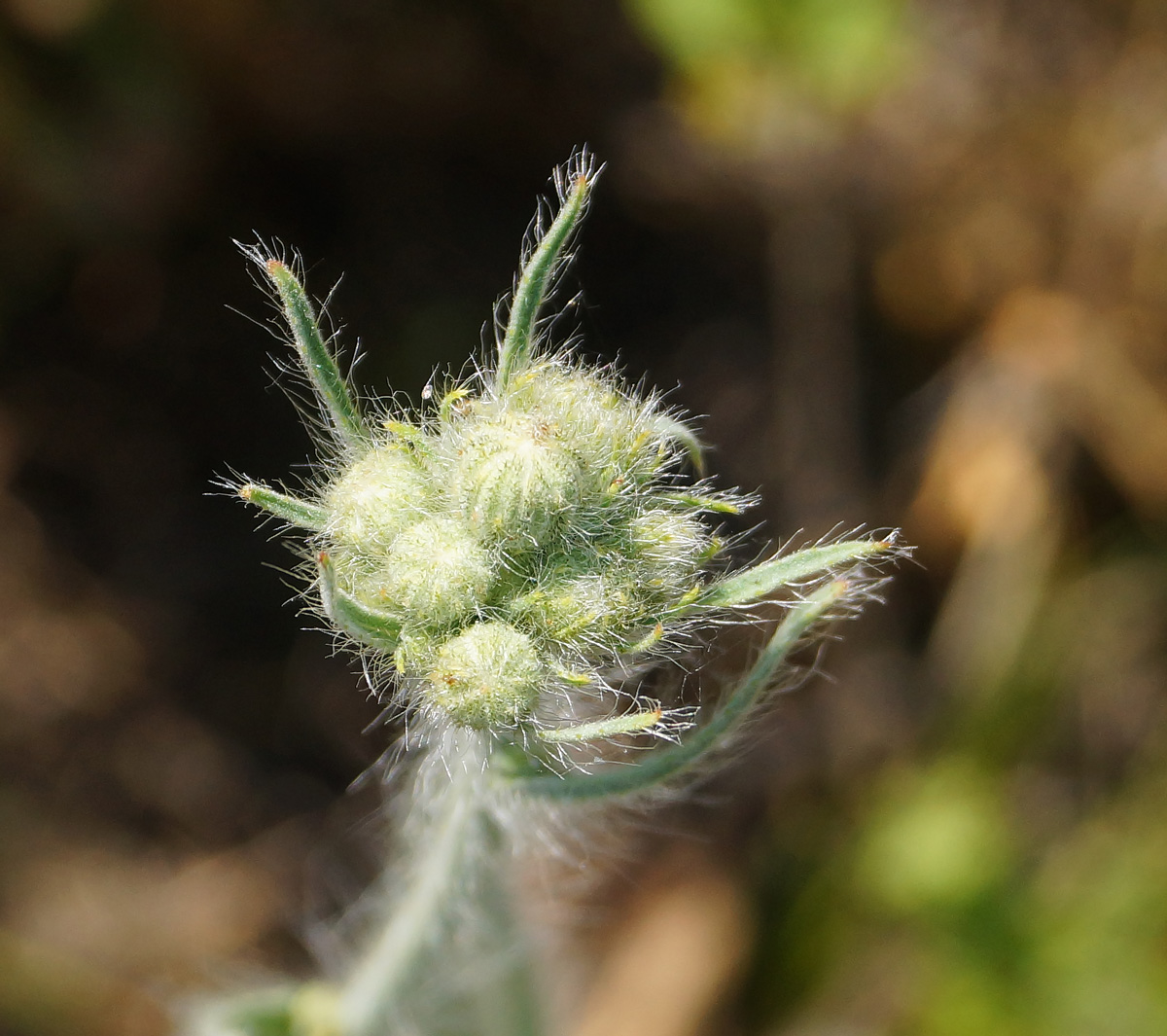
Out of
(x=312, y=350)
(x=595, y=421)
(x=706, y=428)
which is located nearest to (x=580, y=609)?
(x=595, y=421)

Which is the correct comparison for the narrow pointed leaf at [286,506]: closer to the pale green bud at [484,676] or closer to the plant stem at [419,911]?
the pale green bud at [484,676]

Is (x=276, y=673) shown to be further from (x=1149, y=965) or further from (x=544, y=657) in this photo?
(x=1149, y=965)

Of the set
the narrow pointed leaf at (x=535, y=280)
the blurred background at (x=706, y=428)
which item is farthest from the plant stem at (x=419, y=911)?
the blurred background at (x=706, y=428)

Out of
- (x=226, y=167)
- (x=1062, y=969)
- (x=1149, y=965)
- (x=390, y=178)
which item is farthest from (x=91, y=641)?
(x=1149, y=965)

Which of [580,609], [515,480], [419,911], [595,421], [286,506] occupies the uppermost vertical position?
[595,421]

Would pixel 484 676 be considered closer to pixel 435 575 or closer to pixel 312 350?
pixel 435 575

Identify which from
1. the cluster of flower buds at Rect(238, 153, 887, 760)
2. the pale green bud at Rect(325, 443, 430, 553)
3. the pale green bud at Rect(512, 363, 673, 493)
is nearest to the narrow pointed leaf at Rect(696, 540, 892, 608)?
the cluster of flower buds at Rect(238, 153, 887, 760)
